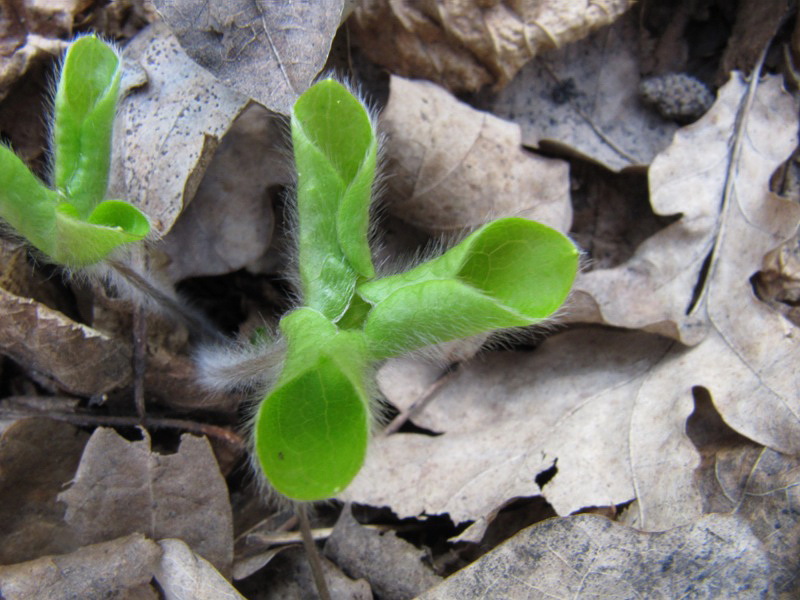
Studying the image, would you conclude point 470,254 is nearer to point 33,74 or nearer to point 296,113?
point 296,113

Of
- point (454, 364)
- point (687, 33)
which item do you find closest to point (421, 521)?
point (454, 364)

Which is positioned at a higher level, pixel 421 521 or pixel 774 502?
pixel 774 502

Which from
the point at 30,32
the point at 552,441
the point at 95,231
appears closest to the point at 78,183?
the point at 95,231

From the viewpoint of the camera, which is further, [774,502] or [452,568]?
[452,568]

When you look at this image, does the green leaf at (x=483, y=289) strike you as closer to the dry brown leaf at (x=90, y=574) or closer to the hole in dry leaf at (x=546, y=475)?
the hole in dry leaf at (x=546, y=475)

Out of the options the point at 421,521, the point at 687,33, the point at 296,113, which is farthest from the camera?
the point at 687,33

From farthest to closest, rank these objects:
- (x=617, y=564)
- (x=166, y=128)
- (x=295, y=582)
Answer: (x=166, y=128) < (x=295, y=582) < (x=617, y=564)

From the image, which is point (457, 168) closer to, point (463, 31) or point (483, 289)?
point (463, 31)
